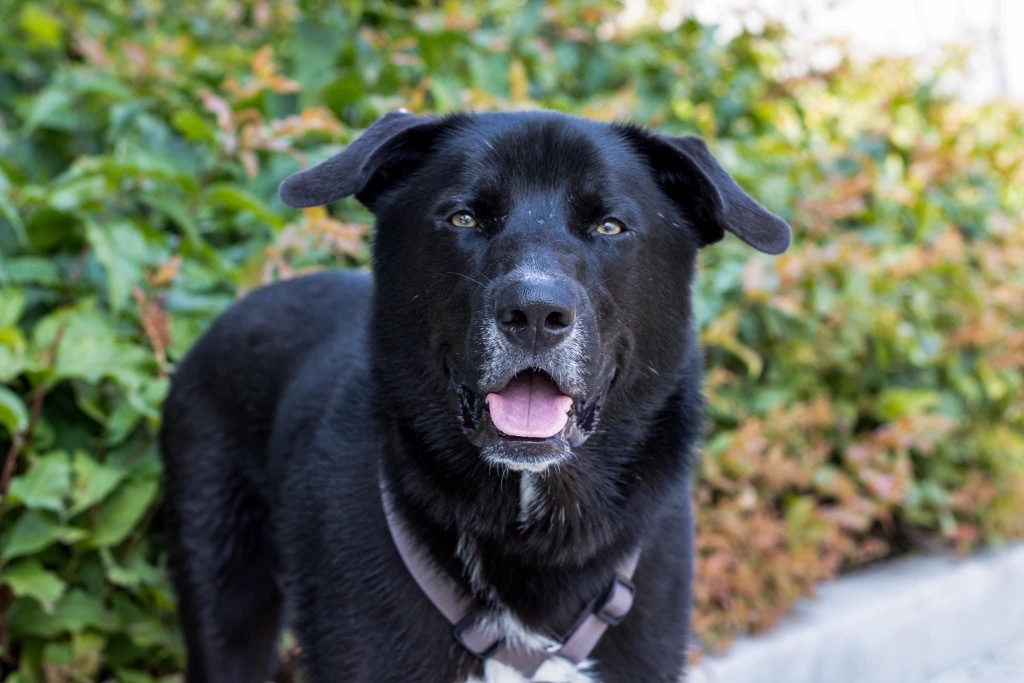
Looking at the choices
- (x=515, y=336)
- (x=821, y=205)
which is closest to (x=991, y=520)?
(x=821, y=205)

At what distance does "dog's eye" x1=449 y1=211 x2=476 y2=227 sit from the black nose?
0.28 metres

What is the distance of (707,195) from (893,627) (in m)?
2.40

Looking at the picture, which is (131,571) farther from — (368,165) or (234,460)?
(368,165)

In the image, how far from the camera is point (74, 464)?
3.01m

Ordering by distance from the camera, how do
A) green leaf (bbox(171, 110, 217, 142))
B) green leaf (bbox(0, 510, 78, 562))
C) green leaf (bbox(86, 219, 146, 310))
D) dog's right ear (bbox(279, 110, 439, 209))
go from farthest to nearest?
green leaf (bbox(171, 110, 217, 142)) < green leaf (bbox(86, 219, 146, 310)) < green leaf (bbox(0, 510, 78, 562)) < dog's right ear (bbox(279, 110, 439, 209))

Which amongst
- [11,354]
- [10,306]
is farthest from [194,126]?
[11,354]

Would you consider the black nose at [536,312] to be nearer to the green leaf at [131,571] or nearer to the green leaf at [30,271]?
the green leaf at [131,571]

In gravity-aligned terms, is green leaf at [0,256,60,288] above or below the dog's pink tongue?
below

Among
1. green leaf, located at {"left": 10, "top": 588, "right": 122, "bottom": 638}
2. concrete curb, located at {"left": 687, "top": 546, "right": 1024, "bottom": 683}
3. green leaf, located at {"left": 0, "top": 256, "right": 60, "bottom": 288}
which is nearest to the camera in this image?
green leaf, located at {"left": 10, "top": 588, "right": 122, "bottom": 638}

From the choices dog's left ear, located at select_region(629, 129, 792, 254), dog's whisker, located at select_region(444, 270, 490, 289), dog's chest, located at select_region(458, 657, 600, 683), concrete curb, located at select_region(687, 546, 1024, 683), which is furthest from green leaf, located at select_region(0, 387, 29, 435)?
concrete curb, located at select_region(687, 546, 1024, 683)

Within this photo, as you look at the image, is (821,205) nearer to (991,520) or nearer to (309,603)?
(991,520)

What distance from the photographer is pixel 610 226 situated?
2.28 metres

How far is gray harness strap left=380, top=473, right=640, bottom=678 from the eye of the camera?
222 cm

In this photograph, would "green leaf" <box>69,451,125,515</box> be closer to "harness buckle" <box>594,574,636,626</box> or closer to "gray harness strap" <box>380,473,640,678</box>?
"gray harness strap" <box>380,473,640,678</box>
